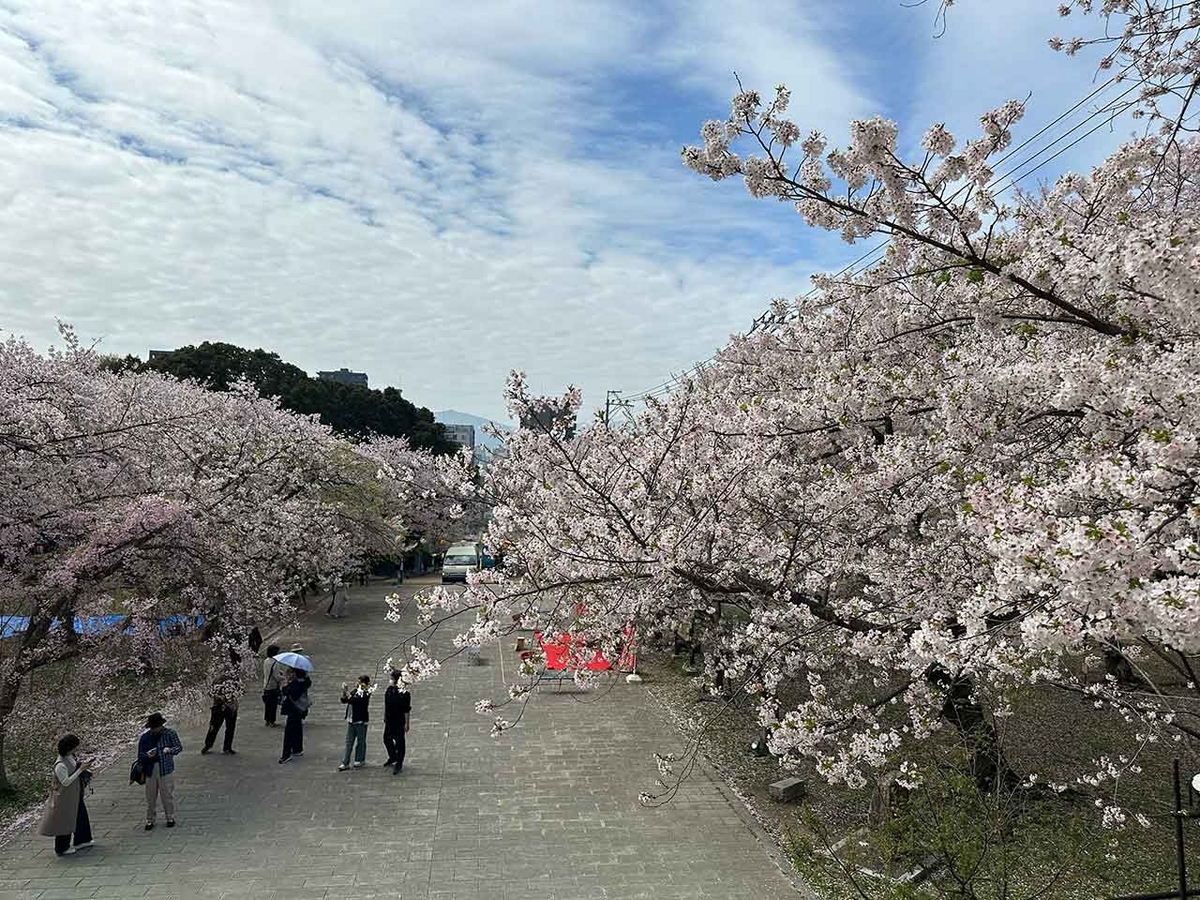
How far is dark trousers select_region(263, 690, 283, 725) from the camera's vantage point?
10861 mm

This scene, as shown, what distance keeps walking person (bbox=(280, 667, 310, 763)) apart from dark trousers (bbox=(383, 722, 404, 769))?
128 centimetres

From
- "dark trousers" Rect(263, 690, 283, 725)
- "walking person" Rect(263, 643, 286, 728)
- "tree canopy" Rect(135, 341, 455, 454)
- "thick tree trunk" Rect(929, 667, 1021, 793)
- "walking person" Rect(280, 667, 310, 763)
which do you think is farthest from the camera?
"tree canopy" Rect(135, 341, 455, 454)

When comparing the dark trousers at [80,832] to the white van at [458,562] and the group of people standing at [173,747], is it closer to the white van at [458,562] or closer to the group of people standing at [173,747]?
the group of people standing at [173,747]

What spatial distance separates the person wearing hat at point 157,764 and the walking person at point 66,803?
0.56m

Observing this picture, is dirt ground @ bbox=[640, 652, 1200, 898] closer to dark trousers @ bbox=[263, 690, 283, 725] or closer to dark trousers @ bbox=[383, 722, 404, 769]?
dark trousers @ bbox=[383, 722, 404, 769]

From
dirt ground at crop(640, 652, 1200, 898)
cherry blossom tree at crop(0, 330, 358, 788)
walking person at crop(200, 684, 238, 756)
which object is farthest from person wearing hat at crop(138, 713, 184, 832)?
dirt ground at crop(640, 652, 1200, 898)

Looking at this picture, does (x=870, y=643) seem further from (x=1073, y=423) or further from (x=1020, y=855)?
(x=1020, y=855)

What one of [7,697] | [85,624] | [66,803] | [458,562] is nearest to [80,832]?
[66,803]

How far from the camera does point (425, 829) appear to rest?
7.60 metres

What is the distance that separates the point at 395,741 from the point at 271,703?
290cm

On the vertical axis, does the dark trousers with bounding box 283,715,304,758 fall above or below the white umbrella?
below

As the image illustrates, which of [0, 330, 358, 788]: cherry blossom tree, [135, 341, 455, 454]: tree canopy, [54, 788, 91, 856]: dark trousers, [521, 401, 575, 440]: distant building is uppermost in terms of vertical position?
[135, 341, 455, 454]: tree canopy

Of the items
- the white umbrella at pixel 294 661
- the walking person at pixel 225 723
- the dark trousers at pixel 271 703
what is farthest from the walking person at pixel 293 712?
the dark trousers at pixel 271 703

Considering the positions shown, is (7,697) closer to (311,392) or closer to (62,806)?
(62,806)
